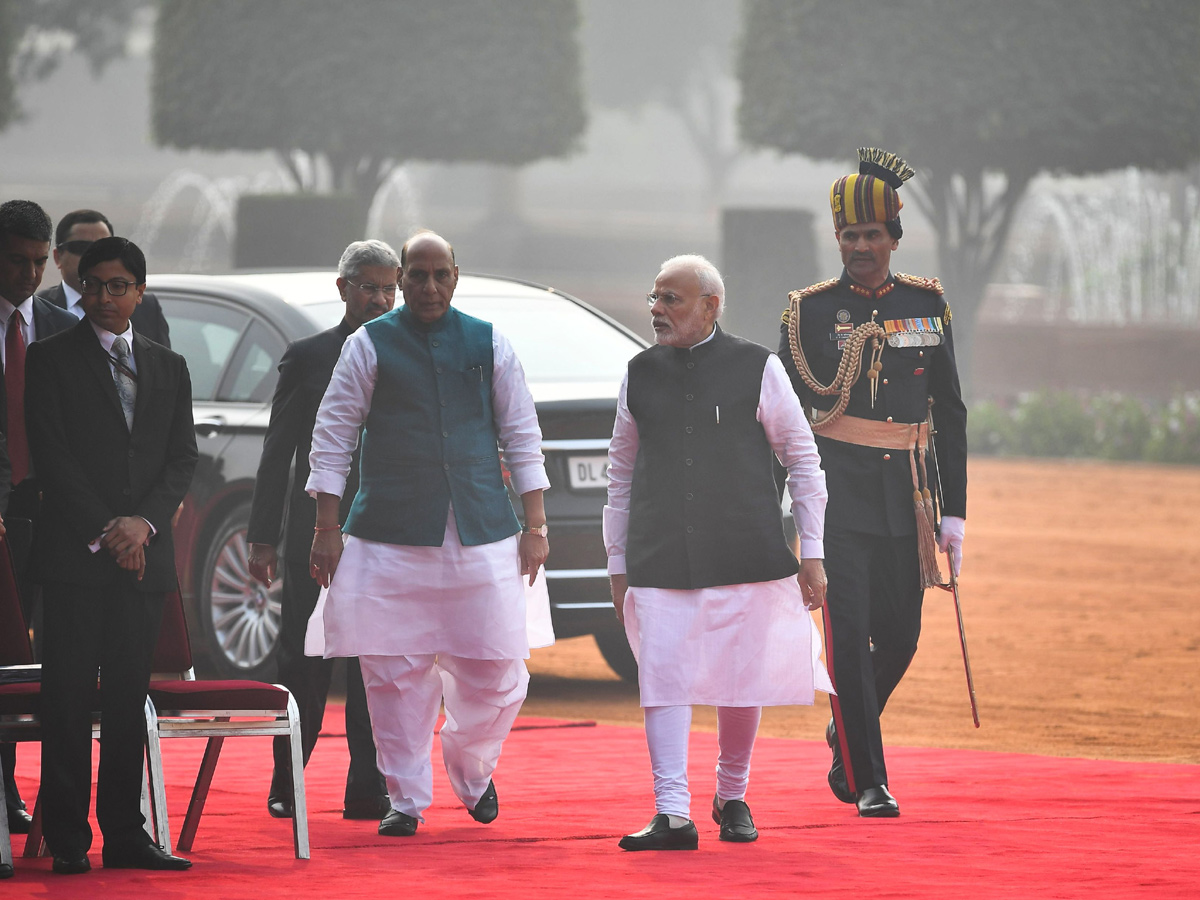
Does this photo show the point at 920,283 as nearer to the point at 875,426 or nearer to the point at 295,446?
the point at 875,426

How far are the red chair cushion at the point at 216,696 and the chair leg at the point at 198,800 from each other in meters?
0.24

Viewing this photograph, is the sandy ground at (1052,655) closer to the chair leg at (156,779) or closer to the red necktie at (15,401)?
the red necktie at (15,401)

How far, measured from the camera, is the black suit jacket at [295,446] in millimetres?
6863

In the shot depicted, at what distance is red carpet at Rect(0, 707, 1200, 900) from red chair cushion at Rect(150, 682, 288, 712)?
16.5 inches

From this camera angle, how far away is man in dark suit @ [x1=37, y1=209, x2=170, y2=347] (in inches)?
296

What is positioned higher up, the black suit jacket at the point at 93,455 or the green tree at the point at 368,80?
the green tree at the point at 368,80

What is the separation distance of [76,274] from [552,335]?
2.66 metres

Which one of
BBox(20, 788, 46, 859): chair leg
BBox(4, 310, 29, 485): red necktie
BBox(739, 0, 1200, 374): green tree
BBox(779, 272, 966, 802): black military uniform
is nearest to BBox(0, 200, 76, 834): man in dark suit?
BBox(4, 310, 29, 485): red necktie

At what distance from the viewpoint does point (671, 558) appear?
244 inches

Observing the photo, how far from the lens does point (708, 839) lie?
243 inches

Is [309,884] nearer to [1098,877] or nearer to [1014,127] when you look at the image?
[1098,877]

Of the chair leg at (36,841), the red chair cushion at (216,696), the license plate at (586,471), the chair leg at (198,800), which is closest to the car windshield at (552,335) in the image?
the license plate at (586,471)

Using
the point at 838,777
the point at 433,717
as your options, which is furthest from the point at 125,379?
the point at 838,777

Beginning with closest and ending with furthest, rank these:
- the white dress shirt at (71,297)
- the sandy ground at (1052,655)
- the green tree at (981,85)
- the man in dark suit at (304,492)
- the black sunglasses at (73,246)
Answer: the man in dark suit at (304,492), the white dress shirt at (71,297), the black sunglasses at (73,246), the sandy ground at (1052,655), the green tree at (981,85)
